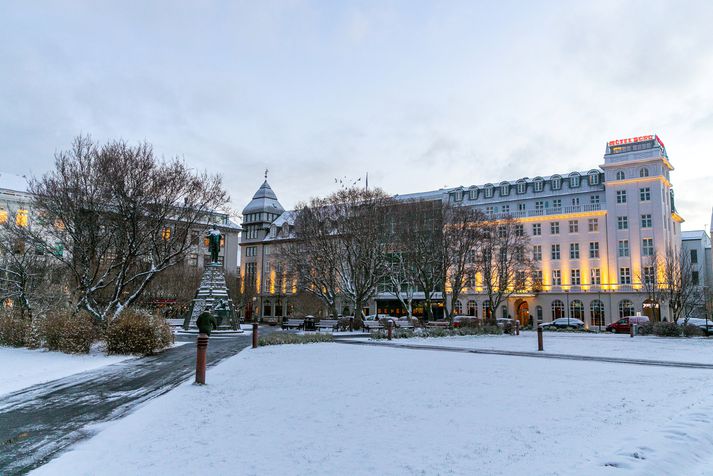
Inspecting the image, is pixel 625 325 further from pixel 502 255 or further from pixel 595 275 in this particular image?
pixel 595 275

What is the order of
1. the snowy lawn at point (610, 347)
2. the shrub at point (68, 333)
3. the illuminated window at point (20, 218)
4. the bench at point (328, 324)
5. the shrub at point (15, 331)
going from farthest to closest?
1. the bench at point (328, 324)
2. the illuminated window at point (20, 218)
3. the snowy lawn at point (610, 347)
4. the shrub at point (15, 331)
5. the shrub at point (68, 333)

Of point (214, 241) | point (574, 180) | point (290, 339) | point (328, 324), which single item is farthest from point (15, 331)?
point (574, 180)

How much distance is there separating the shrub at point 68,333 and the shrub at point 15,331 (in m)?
1.15

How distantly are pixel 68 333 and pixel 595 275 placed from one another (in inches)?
2364

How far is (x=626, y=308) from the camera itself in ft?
198

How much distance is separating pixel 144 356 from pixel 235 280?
4953 cm

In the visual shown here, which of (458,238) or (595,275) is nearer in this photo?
(458,238)

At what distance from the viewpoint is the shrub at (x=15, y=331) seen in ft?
65.2

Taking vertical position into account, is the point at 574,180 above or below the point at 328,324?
above

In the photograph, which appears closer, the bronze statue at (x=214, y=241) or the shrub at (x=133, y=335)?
the shrub at (x=133, y=335)

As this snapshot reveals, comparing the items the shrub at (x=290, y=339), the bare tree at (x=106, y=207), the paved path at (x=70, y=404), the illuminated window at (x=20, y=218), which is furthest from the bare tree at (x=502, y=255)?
the paved path at (x=70, y=404)

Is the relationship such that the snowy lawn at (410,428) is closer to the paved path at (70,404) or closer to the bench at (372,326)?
the paved path at (70,404)

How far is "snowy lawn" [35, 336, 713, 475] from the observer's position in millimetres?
5793

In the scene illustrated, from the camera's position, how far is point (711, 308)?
69.3 m
